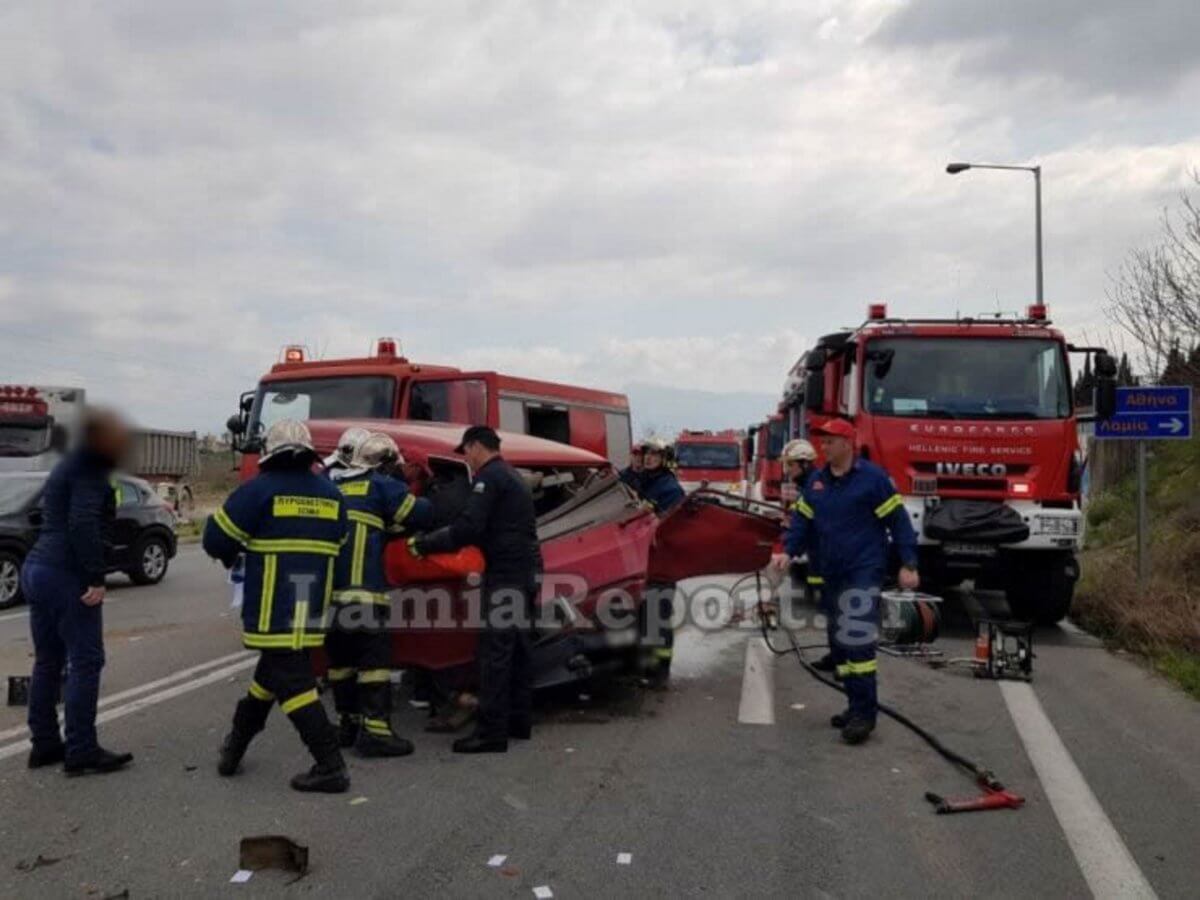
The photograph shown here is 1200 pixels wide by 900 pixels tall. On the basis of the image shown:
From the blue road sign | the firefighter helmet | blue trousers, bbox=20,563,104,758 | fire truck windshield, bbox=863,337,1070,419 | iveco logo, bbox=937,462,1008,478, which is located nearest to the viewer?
blue trousers, bbox=20,563,104,758

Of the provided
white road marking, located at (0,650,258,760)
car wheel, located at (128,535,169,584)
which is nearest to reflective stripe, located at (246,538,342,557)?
white road marking, located at (0,650,258,760)

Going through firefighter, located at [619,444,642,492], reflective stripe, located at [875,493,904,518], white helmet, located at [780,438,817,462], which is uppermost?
white helmet, located at [780,438,817,462]

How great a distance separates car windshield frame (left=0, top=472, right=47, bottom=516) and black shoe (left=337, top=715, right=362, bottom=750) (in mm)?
7245

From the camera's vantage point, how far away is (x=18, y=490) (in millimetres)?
11875

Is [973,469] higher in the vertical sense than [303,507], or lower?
higher

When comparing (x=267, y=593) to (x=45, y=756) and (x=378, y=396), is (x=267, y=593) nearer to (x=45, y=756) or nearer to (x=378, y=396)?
(x=45, y=756)

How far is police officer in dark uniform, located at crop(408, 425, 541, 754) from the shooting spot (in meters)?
5.75

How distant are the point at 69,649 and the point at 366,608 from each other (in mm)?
1446

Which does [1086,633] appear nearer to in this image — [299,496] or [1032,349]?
[1032,349]

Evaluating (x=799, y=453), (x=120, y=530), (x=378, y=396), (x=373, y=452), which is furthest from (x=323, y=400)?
(x=373, y=452)

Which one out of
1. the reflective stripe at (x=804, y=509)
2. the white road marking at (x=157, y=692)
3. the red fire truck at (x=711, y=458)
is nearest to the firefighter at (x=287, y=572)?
the white road marking at (x=157, y=692)

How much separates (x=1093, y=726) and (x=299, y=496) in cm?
476

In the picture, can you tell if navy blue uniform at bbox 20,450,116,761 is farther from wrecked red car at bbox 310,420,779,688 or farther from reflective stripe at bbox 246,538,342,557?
wrecked red car at bbox 310,420,779,688

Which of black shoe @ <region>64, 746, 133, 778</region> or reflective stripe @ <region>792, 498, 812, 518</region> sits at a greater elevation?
reflective stripe @ <region>792, 498, 812, 518</region>
